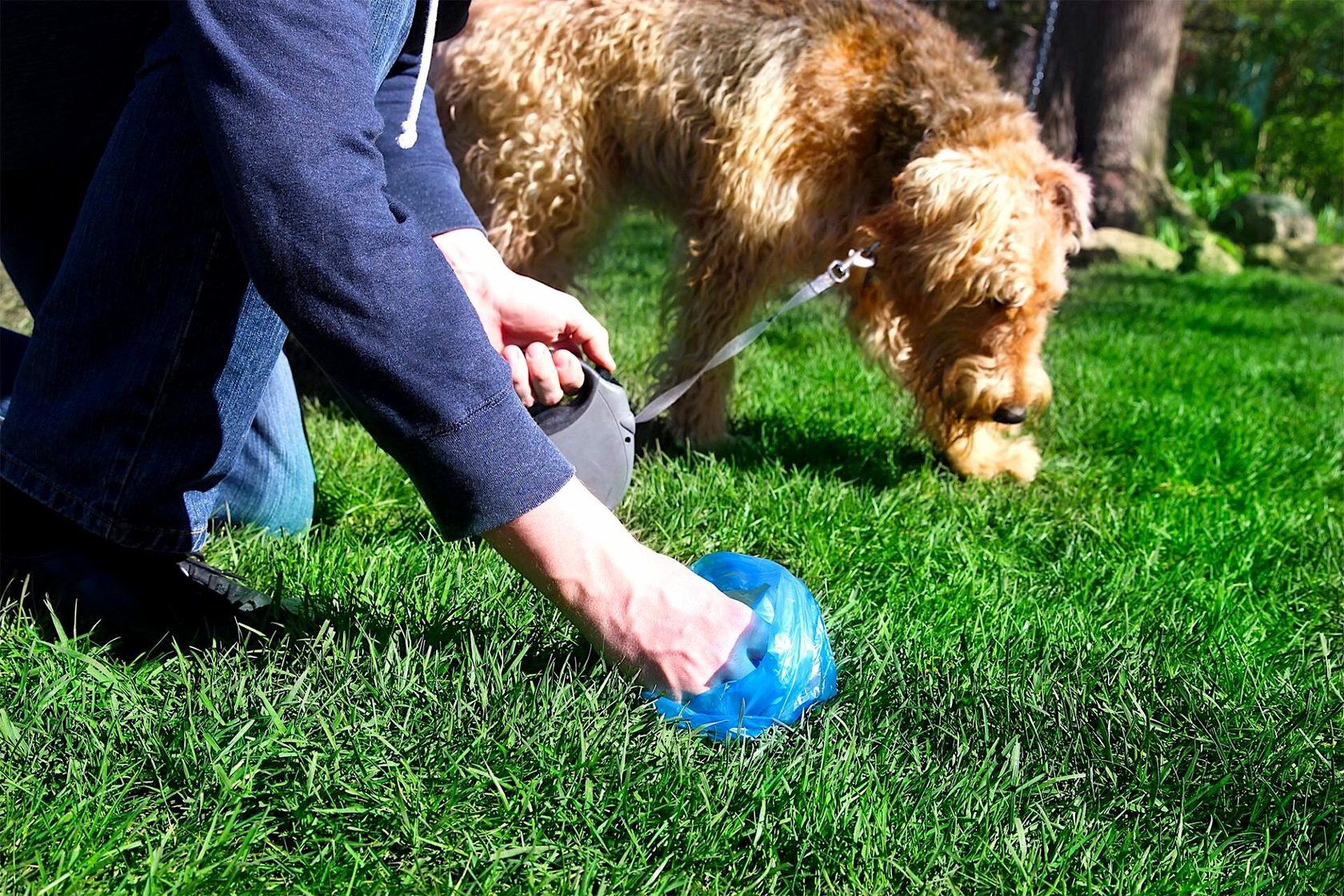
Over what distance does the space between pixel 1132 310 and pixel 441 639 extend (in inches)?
236

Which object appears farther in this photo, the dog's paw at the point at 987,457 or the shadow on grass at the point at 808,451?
the dog's paw at the point at 987,457

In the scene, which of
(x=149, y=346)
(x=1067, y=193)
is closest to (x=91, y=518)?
(x=149, y=346)

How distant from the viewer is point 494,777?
1571 mm

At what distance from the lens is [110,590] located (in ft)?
6.36

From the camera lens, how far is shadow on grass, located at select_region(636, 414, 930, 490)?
3398 millimetres

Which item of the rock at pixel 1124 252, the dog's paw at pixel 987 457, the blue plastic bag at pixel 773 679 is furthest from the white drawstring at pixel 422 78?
the rock at pixel 1124 252

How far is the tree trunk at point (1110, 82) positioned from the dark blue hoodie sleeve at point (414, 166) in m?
6.81

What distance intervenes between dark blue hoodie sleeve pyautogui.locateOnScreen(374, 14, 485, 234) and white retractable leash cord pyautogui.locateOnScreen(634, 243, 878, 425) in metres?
0.57

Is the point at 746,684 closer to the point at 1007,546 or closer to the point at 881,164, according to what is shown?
the point at 1007,546

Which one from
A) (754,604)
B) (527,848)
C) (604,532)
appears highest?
(604,532)

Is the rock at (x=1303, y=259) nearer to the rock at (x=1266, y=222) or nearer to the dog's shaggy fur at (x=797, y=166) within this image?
the rock at (x=1266, y=222)

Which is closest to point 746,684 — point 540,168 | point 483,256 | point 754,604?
point 754,604

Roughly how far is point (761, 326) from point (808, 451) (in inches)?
30.3

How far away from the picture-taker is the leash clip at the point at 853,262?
3182 millimetres
